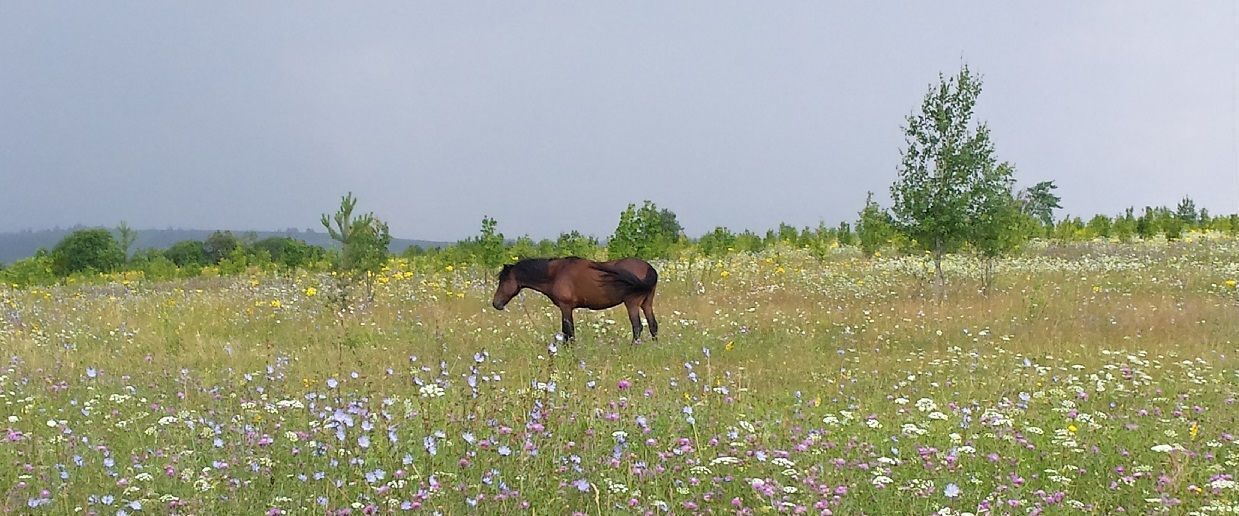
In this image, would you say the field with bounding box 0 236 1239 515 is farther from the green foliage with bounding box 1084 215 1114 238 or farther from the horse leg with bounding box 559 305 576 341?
the green foliage with bounding box 1084 215 1114 238

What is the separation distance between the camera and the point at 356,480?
13.0 ft

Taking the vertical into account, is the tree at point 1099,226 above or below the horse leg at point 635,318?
above

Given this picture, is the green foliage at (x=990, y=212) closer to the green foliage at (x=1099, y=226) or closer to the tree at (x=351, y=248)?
the tree at (x=351, y=248)

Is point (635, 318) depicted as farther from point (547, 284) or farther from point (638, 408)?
point (638, 408)

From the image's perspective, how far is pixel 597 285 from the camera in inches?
445

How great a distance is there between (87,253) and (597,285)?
205 feet

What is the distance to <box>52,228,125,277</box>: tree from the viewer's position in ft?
160

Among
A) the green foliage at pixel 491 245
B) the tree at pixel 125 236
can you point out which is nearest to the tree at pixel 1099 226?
the green foliage at pixel 491 245

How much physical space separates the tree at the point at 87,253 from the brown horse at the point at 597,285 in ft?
150

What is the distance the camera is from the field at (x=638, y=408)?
3.94m

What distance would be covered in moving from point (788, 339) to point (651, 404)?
5.79 meters

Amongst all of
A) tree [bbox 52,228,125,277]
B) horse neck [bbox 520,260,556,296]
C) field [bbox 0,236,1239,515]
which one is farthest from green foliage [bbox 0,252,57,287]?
horse neck [bbox 520,260,556,296]

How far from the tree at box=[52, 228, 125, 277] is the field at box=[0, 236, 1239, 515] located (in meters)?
38.7

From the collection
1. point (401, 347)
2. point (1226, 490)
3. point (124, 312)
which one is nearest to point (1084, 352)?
point (1226, 490)
